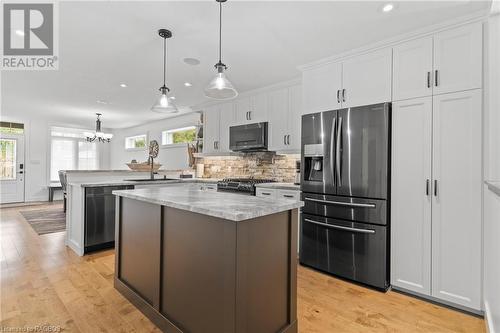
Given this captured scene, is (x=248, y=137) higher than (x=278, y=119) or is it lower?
lower

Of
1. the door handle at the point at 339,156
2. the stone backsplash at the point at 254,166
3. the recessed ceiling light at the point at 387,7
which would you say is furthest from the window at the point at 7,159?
the recessed ceiling light at the point at 387,7

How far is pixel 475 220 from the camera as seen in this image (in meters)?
2.11

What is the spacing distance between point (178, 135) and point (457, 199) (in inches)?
244

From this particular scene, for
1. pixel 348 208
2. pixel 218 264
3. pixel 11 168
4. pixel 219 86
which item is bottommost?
pixel 218 264

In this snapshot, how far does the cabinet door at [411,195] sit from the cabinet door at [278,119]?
168cm

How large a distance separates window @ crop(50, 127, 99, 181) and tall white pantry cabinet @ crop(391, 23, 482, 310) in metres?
9.65

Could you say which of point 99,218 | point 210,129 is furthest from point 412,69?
point 99,218

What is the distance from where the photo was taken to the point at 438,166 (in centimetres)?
228

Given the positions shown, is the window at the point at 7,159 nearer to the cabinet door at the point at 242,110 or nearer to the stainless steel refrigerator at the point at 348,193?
the cabinet door at the point at 242,110

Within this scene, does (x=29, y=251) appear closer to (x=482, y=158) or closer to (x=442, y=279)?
(x=442, y=279)

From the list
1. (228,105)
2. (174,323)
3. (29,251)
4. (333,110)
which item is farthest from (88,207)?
(333,110)

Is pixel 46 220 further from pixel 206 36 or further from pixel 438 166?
pixel 438 166

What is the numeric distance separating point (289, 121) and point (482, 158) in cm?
232

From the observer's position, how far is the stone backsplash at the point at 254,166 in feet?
14.3
